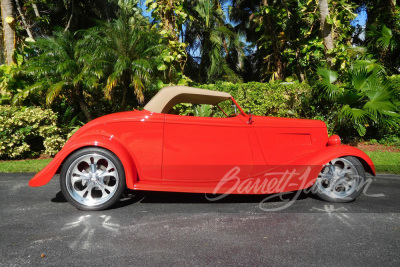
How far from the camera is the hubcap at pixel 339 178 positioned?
3592 millimetres

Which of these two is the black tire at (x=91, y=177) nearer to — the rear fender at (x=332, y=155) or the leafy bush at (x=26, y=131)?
the rear fender at (x=332, y=155)

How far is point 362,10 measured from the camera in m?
18.0

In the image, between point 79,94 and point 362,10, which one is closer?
point 79,94

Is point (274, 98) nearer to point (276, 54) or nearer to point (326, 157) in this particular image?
point (326, 157)

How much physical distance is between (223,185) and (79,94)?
19.7ft

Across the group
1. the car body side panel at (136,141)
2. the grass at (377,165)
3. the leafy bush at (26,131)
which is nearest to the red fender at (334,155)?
the car body side panel at (136,141)

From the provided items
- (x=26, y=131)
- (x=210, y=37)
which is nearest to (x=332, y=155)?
(x=26, y=131)

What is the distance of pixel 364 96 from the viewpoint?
7.16m

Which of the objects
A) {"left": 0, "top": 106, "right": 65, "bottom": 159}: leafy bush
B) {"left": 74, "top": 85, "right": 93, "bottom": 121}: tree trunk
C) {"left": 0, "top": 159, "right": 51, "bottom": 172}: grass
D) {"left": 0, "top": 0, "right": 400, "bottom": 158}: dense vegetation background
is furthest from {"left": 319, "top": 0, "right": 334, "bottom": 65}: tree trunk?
{"left": 0, "top": 159, "right": 51, "bottom": 172}: grass

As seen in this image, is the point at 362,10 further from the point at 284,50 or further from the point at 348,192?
the point at 348,192

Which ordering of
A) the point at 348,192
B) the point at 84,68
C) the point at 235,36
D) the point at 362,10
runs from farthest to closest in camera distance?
the point at 235,36 < the point at 362,10 < the point at 84,68 < the point at 348,192

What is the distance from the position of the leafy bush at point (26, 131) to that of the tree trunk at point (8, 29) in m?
2.14

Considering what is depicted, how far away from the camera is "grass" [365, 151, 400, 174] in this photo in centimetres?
546

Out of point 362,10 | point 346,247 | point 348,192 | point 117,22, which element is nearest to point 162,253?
point 346,247
